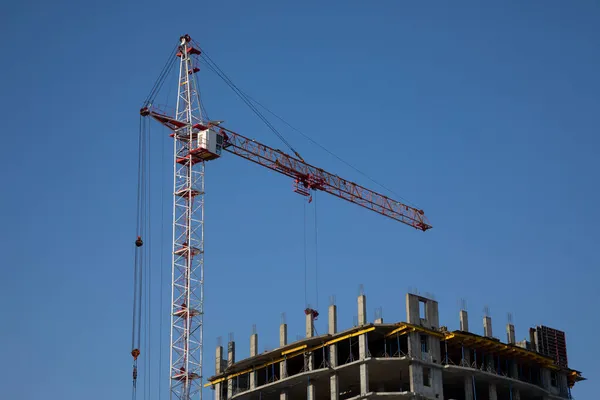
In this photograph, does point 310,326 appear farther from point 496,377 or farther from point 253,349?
point 496,377

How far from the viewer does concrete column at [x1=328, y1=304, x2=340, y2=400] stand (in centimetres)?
12531

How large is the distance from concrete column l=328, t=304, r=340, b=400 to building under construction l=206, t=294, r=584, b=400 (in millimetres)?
102

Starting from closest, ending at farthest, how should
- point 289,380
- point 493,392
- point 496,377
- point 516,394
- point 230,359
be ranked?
point 496,377 < point 289,380 < point 493,392 < point 516,394 < point 230,359

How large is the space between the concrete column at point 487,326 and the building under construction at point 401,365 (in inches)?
3.3

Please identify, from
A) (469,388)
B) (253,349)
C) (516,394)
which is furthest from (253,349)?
(516,394)

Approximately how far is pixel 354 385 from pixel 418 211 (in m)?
51.6

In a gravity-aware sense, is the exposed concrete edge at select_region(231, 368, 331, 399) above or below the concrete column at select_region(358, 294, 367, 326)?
below

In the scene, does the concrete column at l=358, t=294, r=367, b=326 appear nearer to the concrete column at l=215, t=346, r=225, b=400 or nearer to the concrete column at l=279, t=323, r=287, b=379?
the concrete column at l=279, t=323, r=287, b=379

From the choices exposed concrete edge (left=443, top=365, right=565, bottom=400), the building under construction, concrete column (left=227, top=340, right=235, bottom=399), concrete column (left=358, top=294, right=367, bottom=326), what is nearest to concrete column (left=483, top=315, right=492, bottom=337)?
the building under construction

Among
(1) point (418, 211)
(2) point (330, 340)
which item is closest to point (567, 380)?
(2) point (330, 340)

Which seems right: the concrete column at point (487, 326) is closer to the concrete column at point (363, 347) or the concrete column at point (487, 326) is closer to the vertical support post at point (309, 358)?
the concrete column at point (363, 347)

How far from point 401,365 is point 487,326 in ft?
43.1

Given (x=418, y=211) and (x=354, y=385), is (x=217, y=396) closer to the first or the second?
(x=354, y=385)

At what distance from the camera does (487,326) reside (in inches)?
5221
